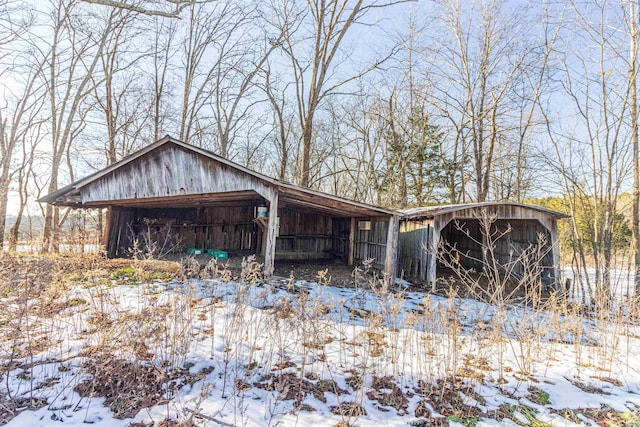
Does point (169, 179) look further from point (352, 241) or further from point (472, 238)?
point (472, 238)

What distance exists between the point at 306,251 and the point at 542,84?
34.2ft

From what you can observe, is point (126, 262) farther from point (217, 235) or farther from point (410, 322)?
point (410, 322)

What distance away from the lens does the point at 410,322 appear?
11.2 ft

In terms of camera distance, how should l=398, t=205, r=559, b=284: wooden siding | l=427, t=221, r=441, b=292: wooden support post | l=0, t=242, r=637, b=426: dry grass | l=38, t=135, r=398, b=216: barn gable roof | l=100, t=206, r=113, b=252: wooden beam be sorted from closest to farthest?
l=0, t=242, r=637, b=426: dry grass
l=38, t=135, r=398, b=216: barn gable roof
l=427, t=221, r=441, b=292: wooden support post
l=398, t=205, r=559, b=284: wooden siding
l=100, t=206, r=113, b=252: wooden beam

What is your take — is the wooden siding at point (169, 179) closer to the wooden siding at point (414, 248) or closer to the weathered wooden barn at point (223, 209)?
the weathered wooden barn at point (223, 209)

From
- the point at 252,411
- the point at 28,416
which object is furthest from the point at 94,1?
the point at 252,411

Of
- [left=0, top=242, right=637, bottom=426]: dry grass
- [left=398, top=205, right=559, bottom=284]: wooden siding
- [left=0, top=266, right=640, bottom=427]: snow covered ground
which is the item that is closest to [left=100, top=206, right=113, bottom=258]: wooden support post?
[left=0, top=242, right=637, bottom=426]: dry grass

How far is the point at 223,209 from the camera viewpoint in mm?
11336

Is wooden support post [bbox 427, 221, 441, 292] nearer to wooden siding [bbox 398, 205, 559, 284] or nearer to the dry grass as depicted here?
wooden siding [bbox 398, 205, 559, 284]

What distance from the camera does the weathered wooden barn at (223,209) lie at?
23.2ft

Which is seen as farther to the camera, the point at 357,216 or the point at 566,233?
the point at 566,233

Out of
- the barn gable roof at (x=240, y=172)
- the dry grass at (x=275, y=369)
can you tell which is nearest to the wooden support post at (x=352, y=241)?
the barn gable roof at (x=240, y=172)

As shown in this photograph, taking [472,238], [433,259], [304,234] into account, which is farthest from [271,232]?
[472,238]

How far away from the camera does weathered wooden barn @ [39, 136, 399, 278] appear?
707cm
